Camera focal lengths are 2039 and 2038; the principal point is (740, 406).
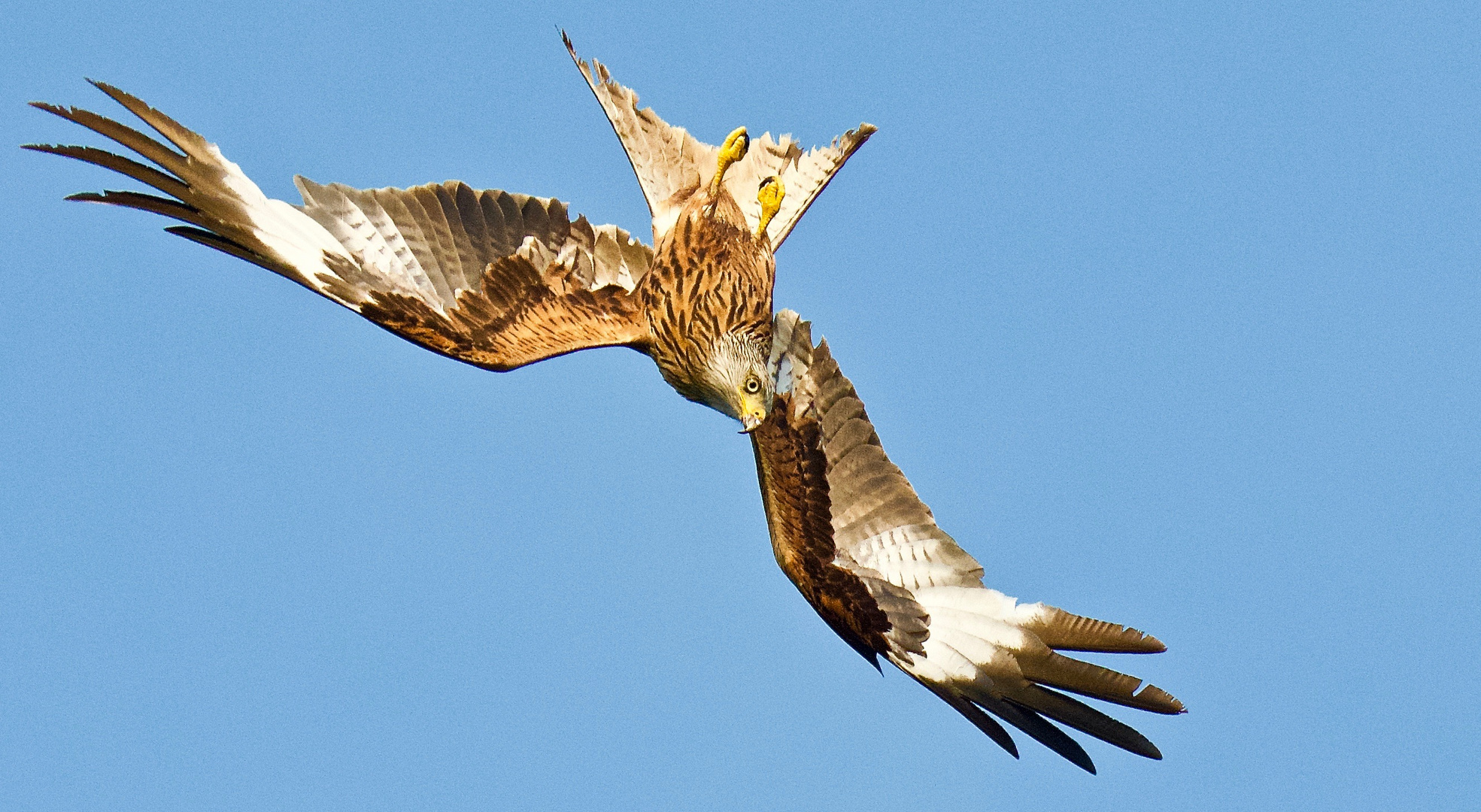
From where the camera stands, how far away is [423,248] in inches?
417

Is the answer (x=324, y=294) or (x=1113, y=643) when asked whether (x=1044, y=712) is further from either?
(x=324, y=294)

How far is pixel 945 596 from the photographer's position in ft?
33.5

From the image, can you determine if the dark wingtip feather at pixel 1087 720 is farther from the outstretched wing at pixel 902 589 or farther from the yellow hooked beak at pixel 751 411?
the yellow hooked beak at pixel 751 411

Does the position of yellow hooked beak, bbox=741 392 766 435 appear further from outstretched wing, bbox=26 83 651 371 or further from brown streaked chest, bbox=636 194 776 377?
outstretched wing, bbox=26 83 651 371

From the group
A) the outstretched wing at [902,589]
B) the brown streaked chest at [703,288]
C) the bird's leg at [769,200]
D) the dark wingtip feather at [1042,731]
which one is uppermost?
the bird's leg at [769,200]

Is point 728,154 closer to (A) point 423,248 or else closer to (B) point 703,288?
(B) point 703,288

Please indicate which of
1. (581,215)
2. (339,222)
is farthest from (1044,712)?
(339,222)

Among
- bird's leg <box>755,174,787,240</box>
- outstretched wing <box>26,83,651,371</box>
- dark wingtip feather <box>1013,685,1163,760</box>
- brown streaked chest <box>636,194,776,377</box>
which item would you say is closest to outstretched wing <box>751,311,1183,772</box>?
dark wingtip feather <box>1013,685,1163,760</box>

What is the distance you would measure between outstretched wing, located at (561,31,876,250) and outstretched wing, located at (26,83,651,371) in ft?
1.24

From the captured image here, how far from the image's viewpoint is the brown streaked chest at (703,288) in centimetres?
957

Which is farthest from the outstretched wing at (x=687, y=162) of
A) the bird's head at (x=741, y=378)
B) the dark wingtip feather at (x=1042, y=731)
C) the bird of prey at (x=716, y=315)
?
the dark wingtip feather at (x=1042, y=731)

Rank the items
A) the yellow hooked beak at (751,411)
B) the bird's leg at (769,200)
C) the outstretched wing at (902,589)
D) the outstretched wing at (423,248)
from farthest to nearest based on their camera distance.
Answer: the bird's leg at (769,200)
the outstretched wing at (423,248)
the outstretched wing at (902,589)
the yellow hooked beak at (751,411)

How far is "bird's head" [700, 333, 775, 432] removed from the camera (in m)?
9.36

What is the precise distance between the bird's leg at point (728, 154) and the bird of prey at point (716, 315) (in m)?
0.01
